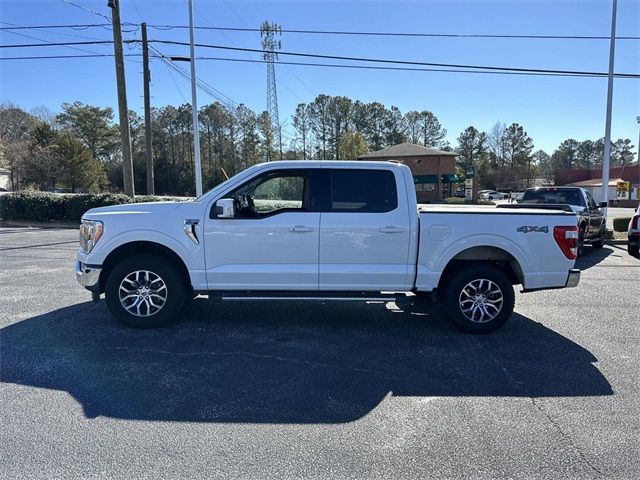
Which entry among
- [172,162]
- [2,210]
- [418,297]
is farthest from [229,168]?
[418,297]

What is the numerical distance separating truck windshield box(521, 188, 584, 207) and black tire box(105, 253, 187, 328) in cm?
1067

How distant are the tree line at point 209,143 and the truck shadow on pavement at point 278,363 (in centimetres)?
5323

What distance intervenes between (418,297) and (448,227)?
0.96 metres

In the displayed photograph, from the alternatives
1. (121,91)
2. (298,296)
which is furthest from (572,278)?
(121,91)

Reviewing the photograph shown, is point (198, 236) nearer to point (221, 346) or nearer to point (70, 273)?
point (221, 346)

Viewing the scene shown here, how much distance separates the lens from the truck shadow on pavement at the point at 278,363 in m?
3.70

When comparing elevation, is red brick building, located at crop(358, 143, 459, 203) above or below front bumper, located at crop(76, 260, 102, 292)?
above

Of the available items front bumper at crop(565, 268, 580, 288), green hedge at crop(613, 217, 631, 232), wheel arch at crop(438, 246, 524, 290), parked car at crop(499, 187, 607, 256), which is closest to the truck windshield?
parked car at crop(499, 187, 607, 256)

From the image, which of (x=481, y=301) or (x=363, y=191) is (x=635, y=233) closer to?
(x=481, y=301)

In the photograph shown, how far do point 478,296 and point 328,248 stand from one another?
6.25 feet

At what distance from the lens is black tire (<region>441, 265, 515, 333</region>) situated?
5.36 metres

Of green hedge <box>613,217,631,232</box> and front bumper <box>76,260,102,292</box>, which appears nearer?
front bumper <box>76,260,102,292</box>

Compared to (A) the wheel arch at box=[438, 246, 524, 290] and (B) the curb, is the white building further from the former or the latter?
(A) the wheel arch at box=[438, 246, 524, 290]

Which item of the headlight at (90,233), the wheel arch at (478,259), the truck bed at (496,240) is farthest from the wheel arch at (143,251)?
the wheel arch at (478,259)
